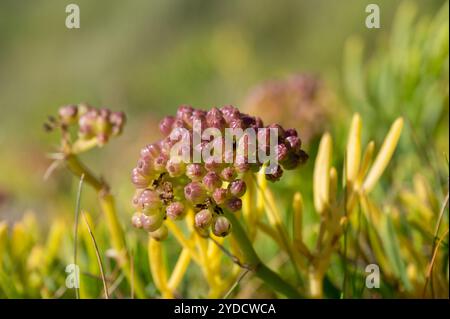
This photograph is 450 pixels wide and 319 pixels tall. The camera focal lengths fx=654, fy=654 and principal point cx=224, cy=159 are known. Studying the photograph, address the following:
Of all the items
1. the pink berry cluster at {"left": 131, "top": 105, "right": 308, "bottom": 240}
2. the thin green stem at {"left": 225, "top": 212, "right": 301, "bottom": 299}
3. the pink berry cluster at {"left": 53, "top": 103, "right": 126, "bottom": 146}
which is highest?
the pink berry cluster at {"left": 53, "top": 103, "right": 126, "bottom": 146}

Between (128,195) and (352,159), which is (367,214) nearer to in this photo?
(352,159)

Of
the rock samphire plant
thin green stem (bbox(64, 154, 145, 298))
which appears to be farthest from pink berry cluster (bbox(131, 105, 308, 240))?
thin green stem (bbox(64, 154, 145, 298))

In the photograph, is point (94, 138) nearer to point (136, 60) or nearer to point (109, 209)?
point (109, 209)

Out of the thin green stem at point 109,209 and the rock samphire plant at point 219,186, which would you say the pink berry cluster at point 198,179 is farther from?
the thin green stem at point 109,209

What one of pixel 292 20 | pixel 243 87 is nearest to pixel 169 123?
pixel 243 87

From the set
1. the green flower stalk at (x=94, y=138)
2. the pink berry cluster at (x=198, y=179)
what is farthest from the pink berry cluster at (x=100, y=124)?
the pink berry cluster at (x=198, y=179)

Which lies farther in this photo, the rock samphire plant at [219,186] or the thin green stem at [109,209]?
the thin green stem at [109,209]

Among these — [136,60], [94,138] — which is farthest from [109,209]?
[136,60]

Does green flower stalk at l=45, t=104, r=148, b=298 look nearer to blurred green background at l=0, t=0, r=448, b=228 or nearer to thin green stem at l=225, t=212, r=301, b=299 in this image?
blurred green background at l=0, t=0, r=448, b=228
